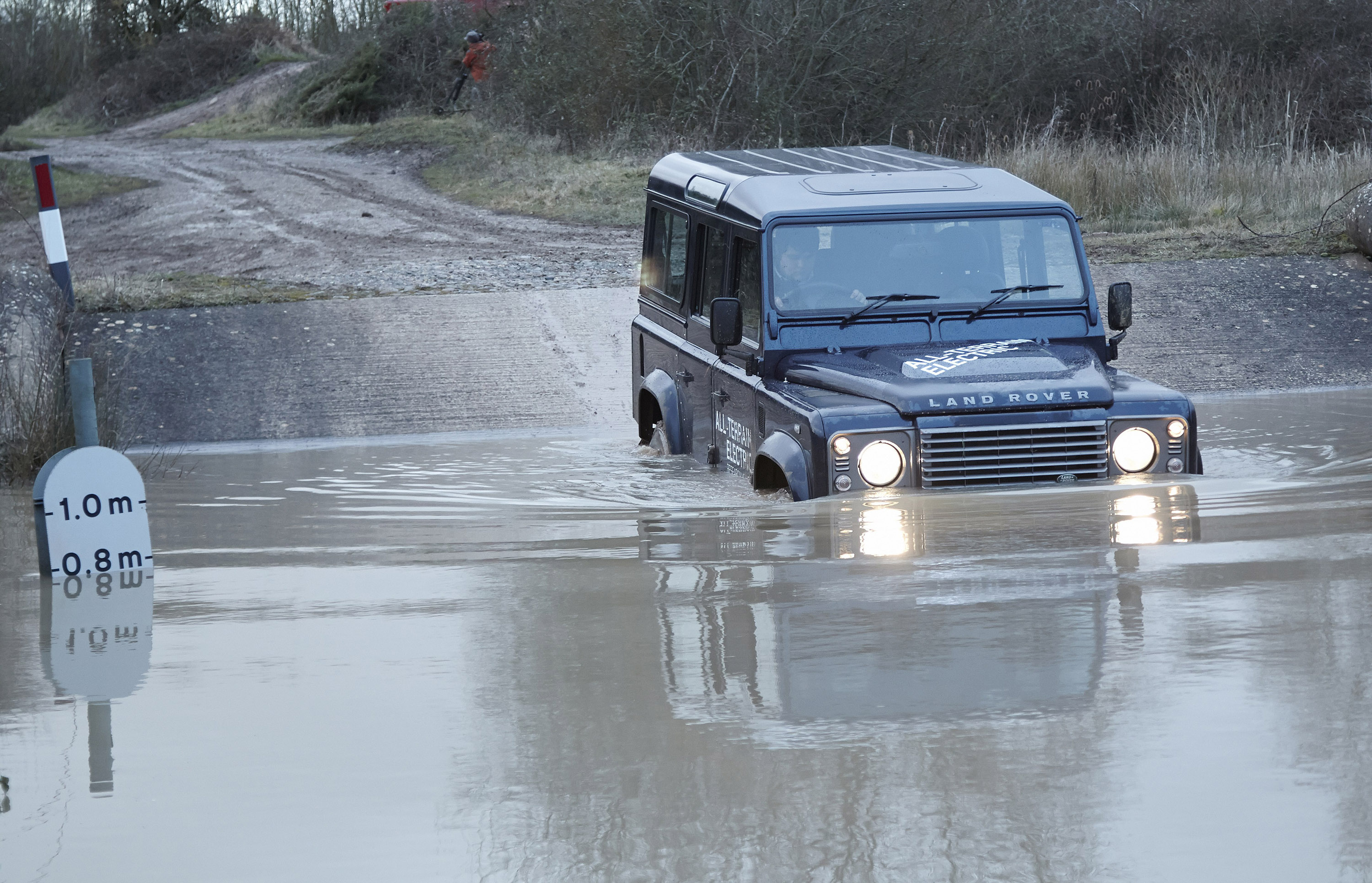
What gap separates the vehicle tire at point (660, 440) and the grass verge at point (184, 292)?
540 cm

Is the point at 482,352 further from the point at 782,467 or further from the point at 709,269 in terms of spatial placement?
the point at 782,467

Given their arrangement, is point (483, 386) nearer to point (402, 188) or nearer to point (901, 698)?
point (901, 698)

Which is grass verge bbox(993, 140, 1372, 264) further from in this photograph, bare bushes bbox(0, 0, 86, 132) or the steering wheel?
bare bushes bbox(0, 0, 86, 132)

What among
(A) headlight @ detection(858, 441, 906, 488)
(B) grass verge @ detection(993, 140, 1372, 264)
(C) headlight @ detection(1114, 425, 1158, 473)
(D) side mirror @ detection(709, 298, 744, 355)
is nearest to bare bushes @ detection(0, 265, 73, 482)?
(D) side mirror @ detection(709, 298, 744, 355)

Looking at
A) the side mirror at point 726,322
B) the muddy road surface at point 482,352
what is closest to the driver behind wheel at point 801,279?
the side mirror at point 726,322

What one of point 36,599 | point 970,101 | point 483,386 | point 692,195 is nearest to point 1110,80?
point 970,101

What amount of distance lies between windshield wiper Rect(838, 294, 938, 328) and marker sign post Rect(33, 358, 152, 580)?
10.7 feet

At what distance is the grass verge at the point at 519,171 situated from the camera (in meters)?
22.9

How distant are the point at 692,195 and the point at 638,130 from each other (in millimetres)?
19084

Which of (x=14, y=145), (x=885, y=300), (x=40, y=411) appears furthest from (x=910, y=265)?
(x=14, y=145)

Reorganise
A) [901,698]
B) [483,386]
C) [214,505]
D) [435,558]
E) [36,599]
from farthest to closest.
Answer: [483,386] → [214,505] → [435,558] → [36,599] → [901,698]

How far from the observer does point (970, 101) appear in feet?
90.3

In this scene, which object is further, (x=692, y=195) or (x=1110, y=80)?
(x=1110, y=80)

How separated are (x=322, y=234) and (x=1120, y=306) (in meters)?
15.2
